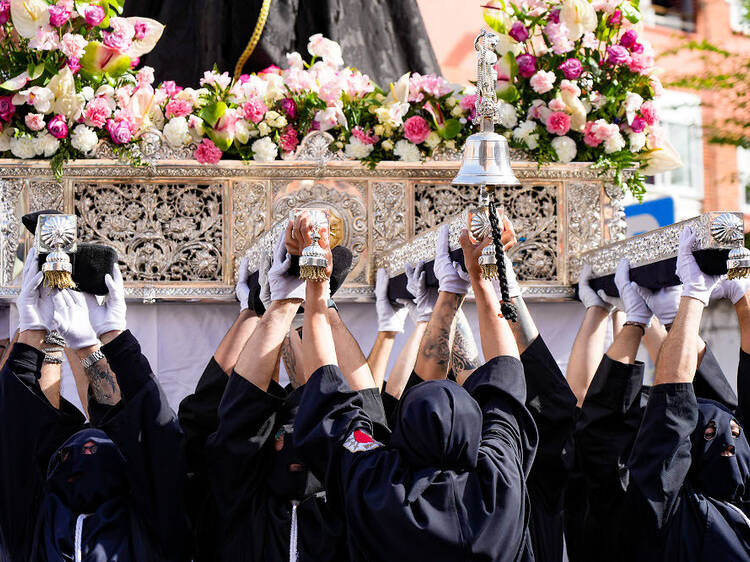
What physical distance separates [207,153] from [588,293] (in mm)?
1724

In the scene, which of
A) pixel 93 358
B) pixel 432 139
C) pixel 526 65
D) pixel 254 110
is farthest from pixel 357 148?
pixel 93 358

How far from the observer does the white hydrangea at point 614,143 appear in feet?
14.7

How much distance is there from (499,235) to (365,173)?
1586mm

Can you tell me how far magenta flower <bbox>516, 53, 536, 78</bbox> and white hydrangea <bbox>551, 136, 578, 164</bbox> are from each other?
0.32 meters

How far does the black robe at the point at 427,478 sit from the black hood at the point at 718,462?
2.60 feet

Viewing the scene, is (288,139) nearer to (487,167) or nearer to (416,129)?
(416,129)

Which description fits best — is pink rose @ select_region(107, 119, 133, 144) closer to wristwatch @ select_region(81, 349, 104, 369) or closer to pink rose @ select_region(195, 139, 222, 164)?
pink rose @ select_region(195, 139, 222, 164)

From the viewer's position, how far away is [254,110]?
439 centimetres

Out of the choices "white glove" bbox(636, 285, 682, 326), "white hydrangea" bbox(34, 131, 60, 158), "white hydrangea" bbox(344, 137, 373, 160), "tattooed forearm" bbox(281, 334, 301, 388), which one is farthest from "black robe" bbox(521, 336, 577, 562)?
"white hydrangea" bbox(34, 131, 60, 158)

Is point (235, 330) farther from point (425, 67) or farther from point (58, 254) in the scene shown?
point (425, 67)

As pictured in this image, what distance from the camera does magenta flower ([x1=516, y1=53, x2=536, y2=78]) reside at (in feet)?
14.8

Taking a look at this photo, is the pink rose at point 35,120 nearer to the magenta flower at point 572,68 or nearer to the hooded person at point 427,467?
the hooded person at point 427,467

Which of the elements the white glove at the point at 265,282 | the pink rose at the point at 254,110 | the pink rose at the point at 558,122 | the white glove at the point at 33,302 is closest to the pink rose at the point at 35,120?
the pink rose at the point at 254,110

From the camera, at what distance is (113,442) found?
10.6 ft
